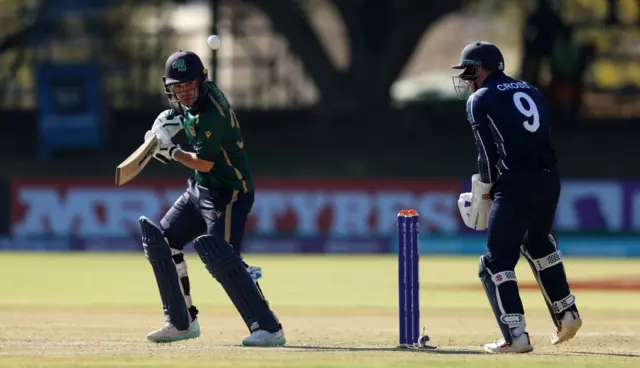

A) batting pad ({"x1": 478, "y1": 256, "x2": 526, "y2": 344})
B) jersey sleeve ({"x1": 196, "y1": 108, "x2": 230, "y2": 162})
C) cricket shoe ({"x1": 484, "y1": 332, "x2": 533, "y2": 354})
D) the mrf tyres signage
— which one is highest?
jersey sleeve ({"x1": 196, "y1": 108, "x2": 230, "y2": 162})

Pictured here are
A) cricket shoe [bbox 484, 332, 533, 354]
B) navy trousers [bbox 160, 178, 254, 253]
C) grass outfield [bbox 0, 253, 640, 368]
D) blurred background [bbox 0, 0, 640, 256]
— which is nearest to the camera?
grass outfield [bbox 0, 253, 640, 368]

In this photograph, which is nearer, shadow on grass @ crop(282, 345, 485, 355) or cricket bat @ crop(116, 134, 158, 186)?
shadow on grass @ crop(282, 345, 485, 355)

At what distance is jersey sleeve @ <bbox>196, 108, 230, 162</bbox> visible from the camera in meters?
9.41

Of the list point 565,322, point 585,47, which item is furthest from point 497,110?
point 585,47

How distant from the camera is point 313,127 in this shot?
91.9 ft

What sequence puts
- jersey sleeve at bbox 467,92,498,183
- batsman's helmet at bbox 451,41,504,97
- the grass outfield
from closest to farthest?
1. the grass outfield
2. jersey sleeve at bbox 467,92,498,183
3. batsman's helmet at bbox 451,41,504,97

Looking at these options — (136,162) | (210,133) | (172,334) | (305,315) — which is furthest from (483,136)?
(305,315)

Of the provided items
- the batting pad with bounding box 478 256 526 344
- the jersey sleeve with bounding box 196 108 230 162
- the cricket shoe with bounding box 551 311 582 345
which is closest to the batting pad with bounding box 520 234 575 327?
the cricket shoe with bounding box 551 311 582 345

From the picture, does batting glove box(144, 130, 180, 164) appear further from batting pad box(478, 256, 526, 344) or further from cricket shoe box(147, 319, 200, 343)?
batting pad box(478, 256, 526, 344)

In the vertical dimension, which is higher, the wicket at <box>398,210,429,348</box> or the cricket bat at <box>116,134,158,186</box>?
the cricket bat at <box>116,134,158,186</box>

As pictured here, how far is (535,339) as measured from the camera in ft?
34.0

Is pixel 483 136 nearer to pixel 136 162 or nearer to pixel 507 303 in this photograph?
pixel 507 303

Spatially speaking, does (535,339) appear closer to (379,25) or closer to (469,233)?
(469,233)

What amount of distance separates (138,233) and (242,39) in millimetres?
11016
